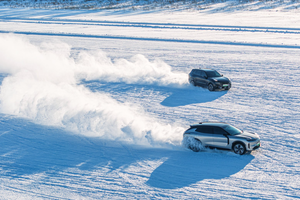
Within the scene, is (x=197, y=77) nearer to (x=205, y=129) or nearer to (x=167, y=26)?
(x=205, y=129)

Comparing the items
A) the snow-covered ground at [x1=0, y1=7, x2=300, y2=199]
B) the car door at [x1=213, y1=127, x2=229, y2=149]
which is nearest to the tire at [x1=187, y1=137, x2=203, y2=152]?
the snow-covered ground at [x1=0, y1=7, x2=300, y2=199]

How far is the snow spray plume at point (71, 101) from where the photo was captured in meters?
14.7

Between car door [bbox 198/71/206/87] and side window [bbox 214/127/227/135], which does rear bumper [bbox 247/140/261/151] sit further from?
car door [bbox 198/71/206/87]

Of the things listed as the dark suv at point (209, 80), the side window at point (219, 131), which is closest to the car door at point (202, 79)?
the dark suv at point (209, 80)

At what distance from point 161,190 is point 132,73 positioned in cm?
1573

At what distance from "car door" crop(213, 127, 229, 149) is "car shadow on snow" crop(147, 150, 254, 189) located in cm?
32

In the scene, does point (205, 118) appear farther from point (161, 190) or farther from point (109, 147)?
point (161, 190)

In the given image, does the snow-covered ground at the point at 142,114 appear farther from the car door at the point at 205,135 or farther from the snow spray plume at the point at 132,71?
the car door at the point at 205,135

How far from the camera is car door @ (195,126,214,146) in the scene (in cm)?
1267

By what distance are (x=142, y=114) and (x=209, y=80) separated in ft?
19.0

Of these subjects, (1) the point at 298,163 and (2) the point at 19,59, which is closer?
(1) the point at 298,163

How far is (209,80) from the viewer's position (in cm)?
2088

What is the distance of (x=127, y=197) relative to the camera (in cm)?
1004

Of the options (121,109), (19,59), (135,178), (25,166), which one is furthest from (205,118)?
Answer: (19,59)
